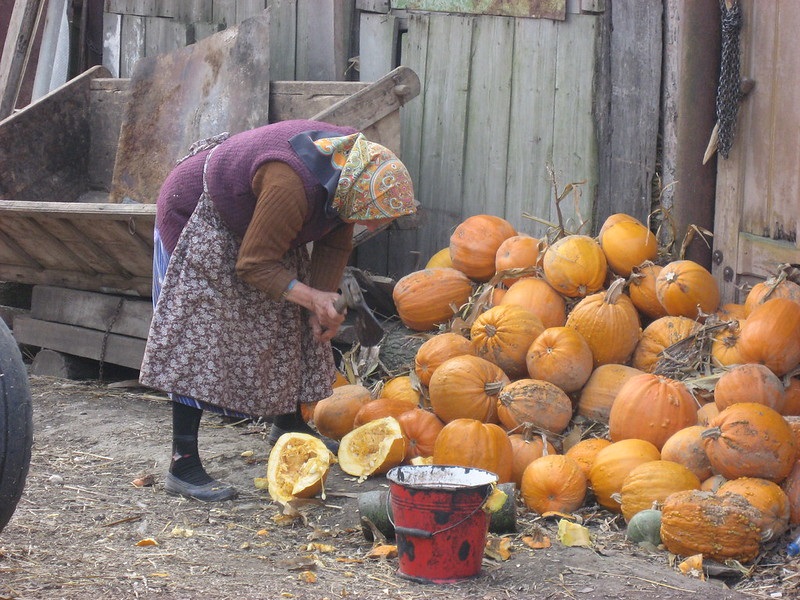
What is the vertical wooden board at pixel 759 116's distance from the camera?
4531 millimetres

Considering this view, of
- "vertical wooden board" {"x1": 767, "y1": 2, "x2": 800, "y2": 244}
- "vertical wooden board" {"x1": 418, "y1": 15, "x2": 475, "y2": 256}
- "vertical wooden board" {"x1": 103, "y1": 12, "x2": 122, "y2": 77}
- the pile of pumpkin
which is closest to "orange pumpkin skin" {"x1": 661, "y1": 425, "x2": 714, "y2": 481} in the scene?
the pile of pumpkin

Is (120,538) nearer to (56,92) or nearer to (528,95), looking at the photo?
(528,95)

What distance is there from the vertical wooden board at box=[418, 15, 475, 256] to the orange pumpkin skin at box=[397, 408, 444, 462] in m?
1.80

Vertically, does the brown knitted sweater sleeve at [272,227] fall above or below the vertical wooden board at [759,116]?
below

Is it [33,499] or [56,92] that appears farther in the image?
[56,92]

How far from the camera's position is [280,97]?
638cm

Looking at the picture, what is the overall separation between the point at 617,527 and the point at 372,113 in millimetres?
2716

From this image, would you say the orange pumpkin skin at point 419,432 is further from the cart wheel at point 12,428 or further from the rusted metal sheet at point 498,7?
the rusted metal sheet at point 498,7

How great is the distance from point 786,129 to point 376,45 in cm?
276

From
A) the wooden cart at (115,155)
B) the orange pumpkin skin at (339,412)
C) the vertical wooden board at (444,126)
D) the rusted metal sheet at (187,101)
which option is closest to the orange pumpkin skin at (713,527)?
the orange pumpkin skin at (339,412)

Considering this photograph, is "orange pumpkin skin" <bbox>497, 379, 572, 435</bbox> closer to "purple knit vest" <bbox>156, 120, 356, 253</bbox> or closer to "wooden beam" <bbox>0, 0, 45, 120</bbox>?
"purple knit vest" <bbox>156, 120, 356, 253</bbox>

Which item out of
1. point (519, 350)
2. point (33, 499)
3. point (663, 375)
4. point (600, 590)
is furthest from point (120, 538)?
point (663, 375)

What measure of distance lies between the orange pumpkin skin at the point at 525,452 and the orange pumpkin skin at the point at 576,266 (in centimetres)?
99

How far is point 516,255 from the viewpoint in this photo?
5.27 metres
